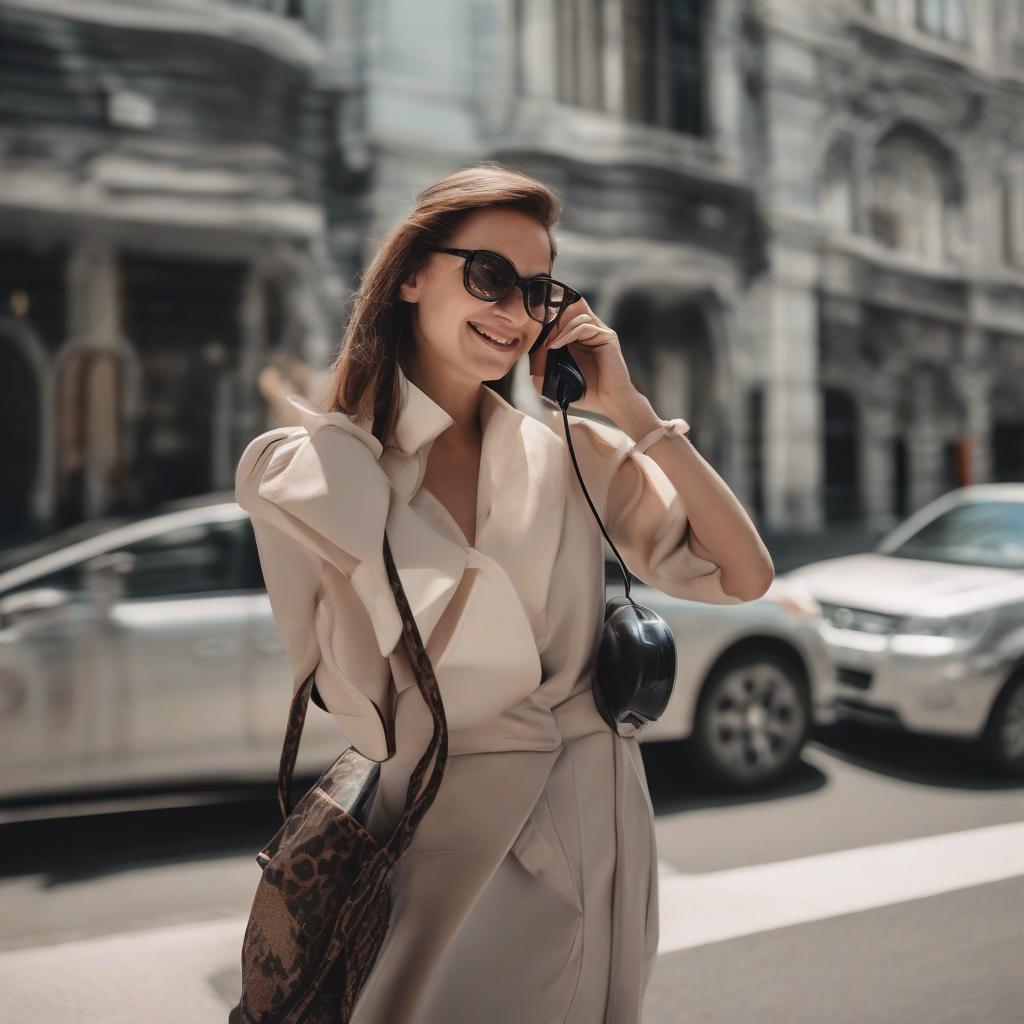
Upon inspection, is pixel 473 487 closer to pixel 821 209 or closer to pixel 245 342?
pixel 245 342

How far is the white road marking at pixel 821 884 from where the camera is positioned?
3500 mm

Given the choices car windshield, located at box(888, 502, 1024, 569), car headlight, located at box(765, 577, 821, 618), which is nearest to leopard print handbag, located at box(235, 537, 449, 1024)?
car headlight, located at box(765, 577, 821, 618)

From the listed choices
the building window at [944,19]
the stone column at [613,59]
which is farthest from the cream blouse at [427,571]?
the building window at [944,19]

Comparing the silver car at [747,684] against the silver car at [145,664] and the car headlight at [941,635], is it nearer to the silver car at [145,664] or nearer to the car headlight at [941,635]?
the car headlight at [941,635]

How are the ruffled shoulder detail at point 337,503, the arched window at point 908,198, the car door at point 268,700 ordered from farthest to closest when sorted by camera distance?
the arched window at point 908,198
the car door at point 268,700
the ruffled shoulder detail at point 337,503

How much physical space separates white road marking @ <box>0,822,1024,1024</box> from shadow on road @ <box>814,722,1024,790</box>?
0.83 metres

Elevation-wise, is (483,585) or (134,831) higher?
(483,585)

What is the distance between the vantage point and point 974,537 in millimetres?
6539

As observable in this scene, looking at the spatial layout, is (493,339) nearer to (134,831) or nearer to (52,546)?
(52,546)

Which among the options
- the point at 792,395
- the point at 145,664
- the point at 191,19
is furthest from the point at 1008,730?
the point at 792,395

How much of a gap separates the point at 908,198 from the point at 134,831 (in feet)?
55.9

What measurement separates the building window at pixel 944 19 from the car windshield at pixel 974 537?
13695mm

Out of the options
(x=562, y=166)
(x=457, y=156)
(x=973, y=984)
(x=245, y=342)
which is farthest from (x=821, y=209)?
(x=973, y=984)

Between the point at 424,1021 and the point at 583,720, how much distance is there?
48 centimetres
